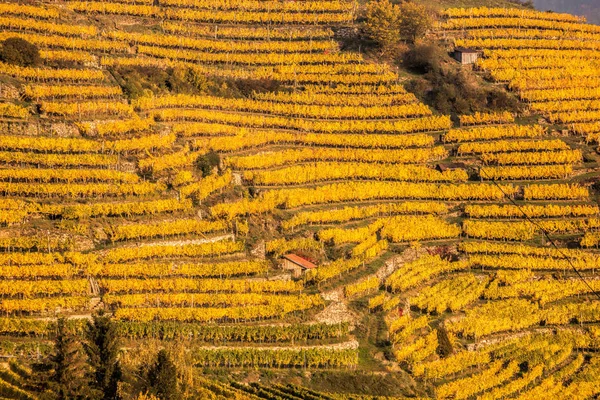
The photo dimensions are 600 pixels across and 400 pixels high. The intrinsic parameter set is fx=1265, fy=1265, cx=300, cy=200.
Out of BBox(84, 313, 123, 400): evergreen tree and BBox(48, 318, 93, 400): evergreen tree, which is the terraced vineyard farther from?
BBox(84, 313, 123, 400): evergreen tree

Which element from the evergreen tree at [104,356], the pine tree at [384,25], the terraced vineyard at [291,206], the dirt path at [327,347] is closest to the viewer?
the evergreen tree at [104,356]

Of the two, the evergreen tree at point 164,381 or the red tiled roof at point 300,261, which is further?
the red tiled roof at point 300,261

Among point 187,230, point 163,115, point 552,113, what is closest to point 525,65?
point 552,113

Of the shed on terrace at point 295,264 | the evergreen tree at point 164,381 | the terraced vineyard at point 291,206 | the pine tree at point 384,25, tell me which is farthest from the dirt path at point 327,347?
the pine tree at point 384,25

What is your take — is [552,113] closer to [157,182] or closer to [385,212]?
[385,212]

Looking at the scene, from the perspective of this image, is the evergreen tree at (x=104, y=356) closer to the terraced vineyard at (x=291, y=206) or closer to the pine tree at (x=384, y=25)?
the terraced vineyard at (x=291, y=206)

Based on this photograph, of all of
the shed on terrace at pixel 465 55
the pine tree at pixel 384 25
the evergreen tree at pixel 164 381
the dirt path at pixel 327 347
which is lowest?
the dirt path at pixel 327 347

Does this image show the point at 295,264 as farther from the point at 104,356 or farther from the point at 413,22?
the point at 413,22
